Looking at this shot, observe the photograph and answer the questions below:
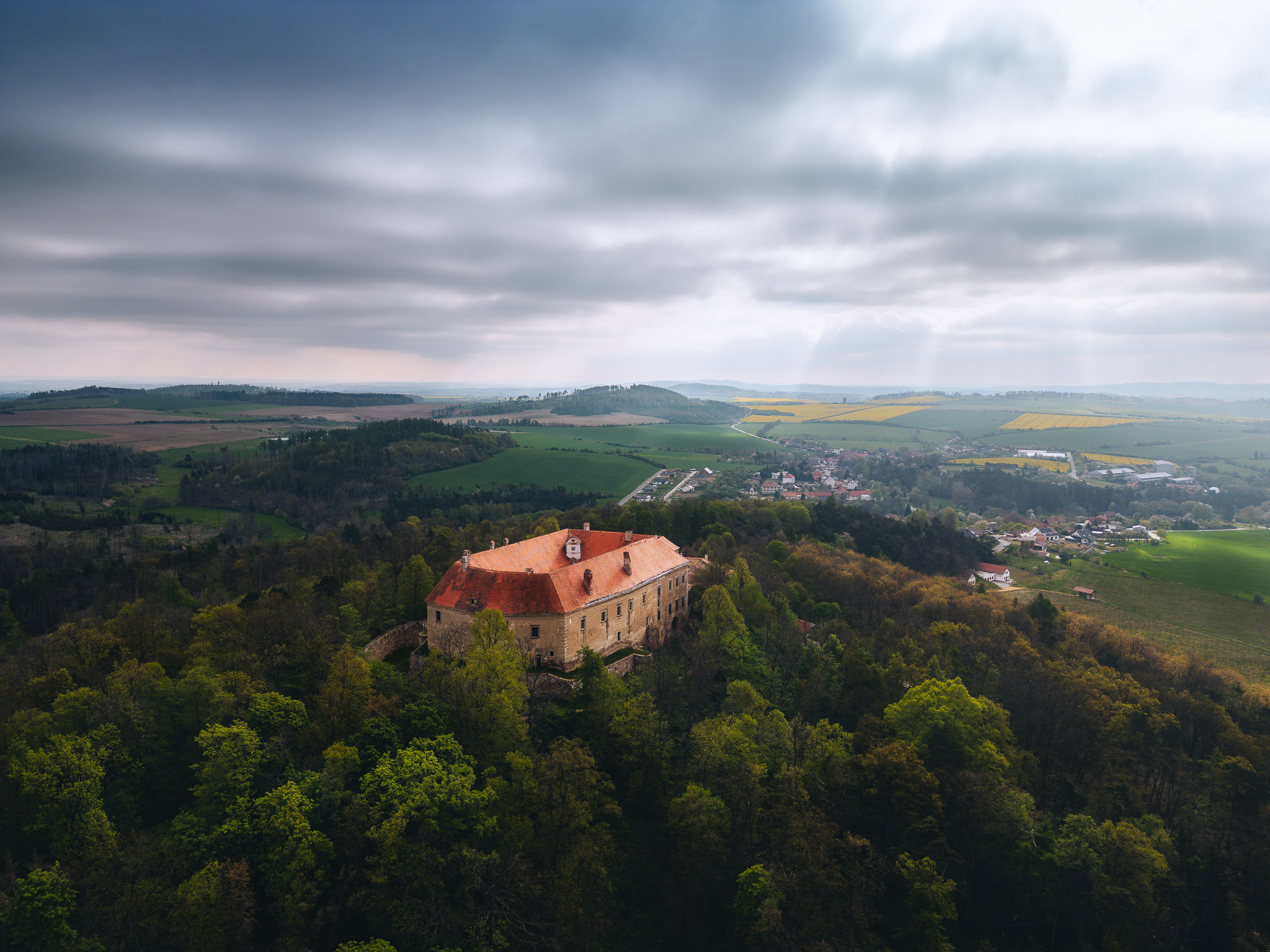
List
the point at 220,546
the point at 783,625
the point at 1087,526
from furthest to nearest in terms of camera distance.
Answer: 1. the point at 1087,526
2. the point at 220,546
3. the point at 783,625

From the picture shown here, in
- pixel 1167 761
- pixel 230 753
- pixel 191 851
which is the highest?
pixel 230 753


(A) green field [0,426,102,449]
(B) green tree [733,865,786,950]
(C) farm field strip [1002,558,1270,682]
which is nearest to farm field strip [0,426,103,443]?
(A) green field [0,426,102,449]

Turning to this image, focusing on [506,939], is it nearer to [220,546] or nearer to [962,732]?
[962,732]

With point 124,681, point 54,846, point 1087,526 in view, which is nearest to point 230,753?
point 54,846

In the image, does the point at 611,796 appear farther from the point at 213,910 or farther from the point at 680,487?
the point at 680,487

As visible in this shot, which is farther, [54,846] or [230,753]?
[230,753]

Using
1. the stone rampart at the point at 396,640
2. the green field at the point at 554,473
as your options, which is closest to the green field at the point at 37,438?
Result: the green field at the point at 554,473

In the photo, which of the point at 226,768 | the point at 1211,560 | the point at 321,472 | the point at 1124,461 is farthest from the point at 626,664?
the point at 1124,461
